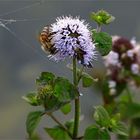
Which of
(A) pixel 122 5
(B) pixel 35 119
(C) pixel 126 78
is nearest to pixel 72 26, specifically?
(B) pixel 35 119

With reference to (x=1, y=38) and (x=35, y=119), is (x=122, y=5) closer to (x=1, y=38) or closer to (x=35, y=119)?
(x=1, y=38)

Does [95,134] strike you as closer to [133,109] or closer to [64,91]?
[64,91]

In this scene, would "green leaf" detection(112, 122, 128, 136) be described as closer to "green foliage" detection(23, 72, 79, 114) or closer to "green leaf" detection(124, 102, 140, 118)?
"green foliage" detection(23, 72, 79, 114)

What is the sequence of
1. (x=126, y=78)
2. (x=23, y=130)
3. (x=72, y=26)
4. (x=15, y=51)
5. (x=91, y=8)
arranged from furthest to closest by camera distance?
1. (x=91, y=8)
2. (x=15, y=51)
3. (x=23, y=130)
4. (x=126, y=78)
5. (x=72, y=26)

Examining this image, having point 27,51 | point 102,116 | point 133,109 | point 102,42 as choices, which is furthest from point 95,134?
point 27,51

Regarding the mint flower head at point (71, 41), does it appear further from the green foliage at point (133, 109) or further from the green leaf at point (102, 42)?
the green foliage at point (133, 109)
